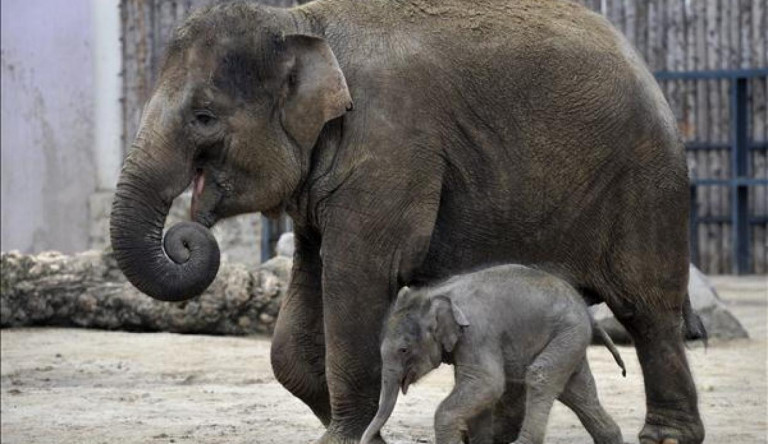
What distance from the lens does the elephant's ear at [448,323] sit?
6738 mm

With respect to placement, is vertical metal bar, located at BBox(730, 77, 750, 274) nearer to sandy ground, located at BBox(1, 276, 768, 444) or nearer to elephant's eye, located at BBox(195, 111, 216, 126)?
sandy ground, located at BBox(1, 276, 768, 444)

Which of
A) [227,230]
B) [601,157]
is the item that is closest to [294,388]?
[601,157]

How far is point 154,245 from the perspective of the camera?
6.82 m

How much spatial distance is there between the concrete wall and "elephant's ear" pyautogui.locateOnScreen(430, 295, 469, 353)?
13400mm

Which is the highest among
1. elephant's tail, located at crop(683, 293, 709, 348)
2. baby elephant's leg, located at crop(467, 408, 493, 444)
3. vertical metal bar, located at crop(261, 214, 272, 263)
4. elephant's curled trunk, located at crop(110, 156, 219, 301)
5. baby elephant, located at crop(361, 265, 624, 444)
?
elephant's curled trunk, located at crop(110, 156, 219, 301)

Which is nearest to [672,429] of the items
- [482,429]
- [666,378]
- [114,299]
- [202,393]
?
[666,378]

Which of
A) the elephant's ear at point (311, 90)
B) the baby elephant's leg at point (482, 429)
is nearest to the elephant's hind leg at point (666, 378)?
the baby elephant's leg at point (482, 429)

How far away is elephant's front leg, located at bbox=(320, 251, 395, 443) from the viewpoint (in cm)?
696

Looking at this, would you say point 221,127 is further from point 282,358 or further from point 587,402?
point 587,402

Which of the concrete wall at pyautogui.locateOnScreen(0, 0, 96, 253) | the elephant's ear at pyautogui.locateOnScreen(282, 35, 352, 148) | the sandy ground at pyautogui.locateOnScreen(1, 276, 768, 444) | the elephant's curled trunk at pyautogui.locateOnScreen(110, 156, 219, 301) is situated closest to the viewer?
the elephant's curled trunk at pyautogui.locateOnScreen(110, 156, 219, 301)

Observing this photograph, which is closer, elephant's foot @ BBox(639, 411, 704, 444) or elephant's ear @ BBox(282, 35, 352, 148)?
elephant's ear @ BBox(282, 35, 352, 148)

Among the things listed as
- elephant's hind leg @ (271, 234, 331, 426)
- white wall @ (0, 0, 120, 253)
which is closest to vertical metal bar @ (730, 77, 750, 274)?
white wall @ (0, 0, 120, 253)

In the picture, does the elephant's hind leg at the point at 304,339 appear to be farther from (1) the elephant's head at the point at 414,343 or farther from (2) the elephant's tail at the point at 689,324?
(2) the elephant's tail at the point at 689,324

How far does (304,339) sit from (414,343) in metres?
0.98
